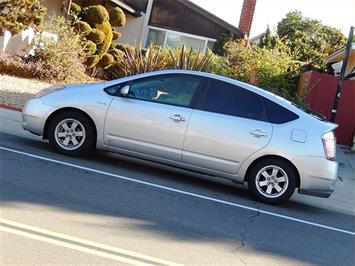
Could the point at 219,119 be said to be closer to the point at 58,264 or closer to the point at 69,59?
the point at 58,264

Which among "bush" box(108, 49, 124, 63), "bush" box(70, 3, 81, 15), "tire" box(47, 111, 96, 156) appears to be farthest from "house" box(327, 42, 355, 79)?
"tire" box(47, 111, 96, 156)

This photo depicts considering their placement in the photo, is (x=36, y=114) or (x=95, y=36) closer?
(x=36, y=114)

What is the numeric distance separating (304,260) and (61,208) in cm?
243

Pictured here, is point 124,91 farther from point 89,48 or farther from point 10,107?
point 89,48

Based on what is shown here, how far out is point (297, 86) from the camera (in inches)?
811

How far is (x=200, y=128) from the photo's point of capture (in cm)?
812

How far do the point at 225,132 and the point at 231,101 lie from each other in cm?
50

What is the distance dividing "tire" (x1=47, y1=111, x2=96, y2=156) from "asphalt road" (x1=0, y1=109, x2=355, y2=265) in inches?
6.4

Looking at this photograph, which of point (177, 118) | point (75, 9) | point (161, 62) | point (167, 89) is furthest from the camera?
point (75, 9)

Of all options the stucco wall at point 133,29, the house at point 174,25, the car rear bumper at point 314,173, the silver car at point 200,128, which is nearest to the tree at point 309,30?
the house at point 174,25

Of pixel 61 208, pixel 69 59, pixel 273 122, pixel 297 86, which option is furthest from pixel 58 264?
pixel 297 86

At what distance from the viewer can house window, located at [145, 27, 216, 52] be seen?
1081 inches

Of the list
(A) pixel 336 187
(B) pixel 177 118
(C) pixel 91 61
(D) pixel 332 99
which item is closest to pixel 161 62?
(C) pixel 91 61

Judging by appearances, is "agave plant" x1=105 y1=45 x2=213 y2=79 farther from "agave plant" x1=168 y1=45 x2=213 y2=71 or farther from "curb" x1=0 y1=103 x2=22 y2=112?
"curb" x1=0 y1=103 x2=22 y2=112
